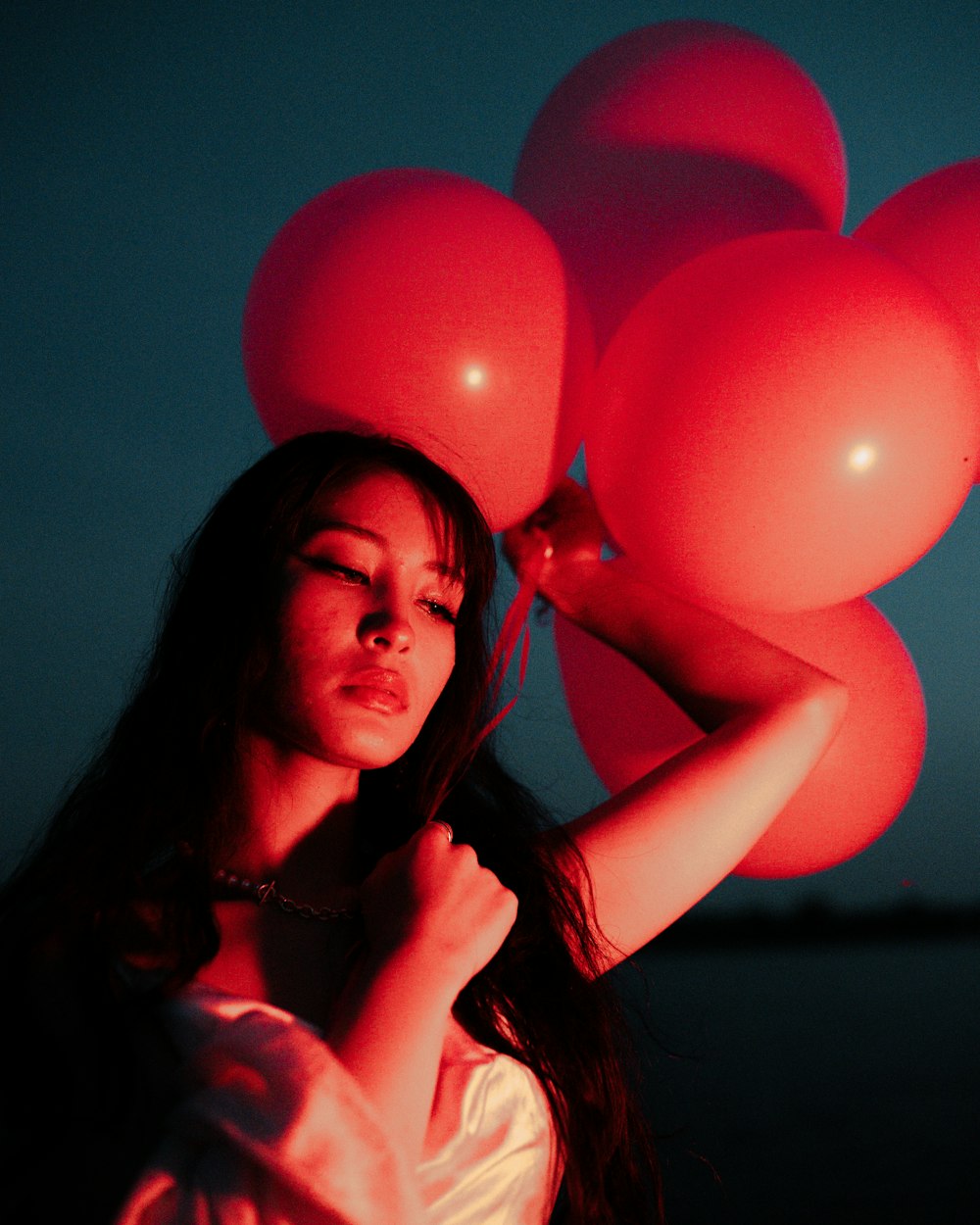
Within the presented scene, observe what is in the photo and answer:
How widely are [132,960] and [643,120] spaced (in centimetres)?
167

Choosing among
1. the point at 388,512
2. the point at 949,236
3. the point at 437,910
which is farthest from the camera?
the point at 949,236

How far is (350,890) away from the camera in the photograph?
1569 mm

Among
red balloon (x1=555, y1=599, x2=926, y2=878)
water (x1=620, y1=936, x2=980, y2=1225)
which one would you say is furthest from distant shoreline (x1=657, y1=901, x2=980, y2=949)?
red balloon (x1=555, y1=599, x2=926, y2=878)

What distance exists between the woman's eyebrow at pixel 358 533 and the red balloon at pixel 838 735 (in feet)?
1.82

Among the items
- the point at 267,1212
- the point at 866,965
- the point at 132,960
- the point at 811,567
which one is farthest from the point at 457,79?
the point at 866,965

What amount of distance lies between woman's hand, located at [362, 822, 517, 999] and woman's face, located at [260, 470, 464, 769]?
0.19 meters

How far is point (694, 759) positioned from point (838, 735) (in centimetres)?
33

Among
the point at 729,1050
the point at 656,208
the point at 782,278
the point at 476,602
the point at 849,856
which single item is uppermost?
the point at 656,208

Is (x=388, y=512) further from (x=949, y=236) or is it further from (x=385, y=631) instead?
(x=949, y=236)

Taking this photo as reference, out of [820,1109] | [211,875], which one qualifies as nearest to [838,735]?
[211,875]

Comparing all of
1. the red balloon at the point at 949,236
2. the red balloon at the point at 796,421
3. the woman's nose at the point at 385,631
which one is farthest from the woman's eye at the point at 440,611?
the red balloon at the point at 949,236

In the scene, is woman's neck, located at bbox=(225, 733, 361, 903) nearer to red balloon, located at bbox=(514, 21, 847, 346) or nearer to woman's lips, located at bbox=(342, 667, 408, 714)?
woman's lips, located at bbox=(342, 667, 408, 714)

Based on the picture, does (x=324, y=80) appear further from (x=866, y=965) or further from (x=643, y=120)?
(x=866, y=965)

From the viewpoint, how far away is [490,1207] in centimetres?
129
